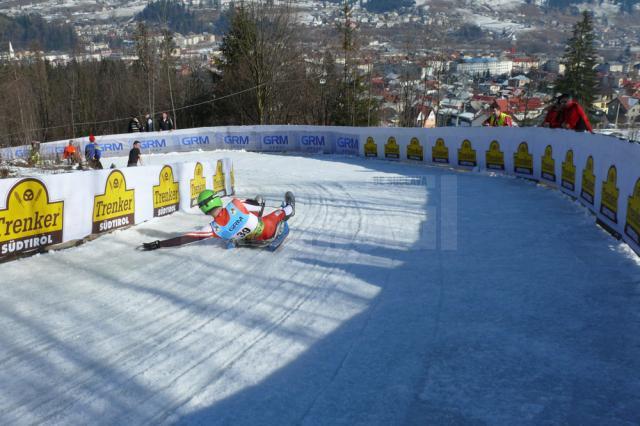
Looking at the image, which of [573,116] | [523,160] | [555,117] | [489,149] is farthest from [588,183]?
[489,149]

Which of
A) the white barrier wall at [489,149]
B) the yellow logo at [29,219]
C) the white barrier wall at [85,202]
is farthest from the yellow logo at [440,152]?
the yellow logo at [29,219]

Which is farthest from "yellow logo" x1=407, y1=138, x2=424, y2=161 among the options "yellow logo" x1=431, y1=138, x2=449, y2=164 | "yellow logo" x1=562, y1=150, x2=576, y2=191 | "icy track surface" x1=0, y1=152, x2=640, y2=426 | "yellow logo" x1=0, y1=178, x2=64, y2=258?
"yellow logo" x1=0, y1=178, x2=64, y2=258

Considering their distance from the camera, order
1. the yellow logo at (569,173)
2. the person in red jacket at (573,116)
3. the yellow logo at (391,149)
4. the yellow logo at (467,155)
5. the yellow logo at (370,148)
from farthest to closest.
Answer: the yellow logo at (370,148)
the yellow logo at (391,149)
the yellow logo at (467,155)
the person in red jacket at (573,116)
the yellow logo at (569,173)

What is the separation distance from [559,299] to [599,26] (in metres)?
124

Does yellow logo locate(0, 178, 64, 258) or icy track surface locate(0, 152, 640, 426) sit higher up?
yellow logo locate(0, 178, 64, 258)

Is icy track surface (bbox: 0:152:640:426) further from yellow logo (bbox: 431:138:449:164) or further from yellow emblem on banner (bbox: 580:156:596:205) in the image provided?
yellow logo (bbox: 431:138:449:164)

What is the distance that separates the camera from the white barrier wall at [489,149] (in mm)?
8031

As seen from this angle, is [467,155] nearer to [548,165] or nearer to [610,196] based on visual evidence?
[548,165]

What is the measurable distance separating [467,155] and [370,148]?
5.58 meters

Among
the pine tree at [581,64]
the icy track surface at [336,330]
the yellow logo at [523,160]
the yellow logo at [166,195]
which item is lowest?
the icy track surface at [336,330]

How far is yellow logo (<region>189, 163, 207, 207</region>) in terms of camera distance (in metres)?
12.3

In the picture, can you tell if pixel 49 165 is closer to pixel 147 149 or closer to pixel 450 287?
pixel 147 149

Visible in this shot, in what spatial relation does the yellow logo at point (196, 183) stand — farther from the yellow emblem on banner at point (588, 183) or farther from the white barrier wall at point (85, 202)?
the yellow emblem on banner at point (588, 183)

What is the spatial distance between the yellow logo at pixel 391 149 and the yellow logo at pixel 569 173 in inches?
372
